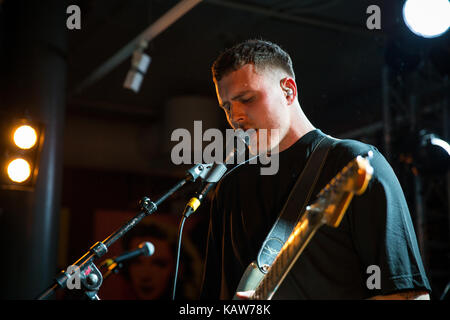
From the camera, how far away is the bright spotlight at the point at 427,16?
377 centimetres

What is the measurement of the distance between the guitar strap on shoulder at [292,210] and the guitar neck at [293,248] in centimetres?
19

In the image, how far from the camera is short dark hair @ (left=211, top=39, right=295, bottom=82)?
6.16 ft

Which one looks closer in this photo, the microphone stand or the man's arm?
the man's arm

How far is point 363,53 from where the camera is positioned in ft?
19.6

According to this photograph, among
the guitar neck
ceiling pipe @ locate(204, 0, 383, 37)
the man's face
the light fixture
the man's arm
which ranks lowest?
the man's arm

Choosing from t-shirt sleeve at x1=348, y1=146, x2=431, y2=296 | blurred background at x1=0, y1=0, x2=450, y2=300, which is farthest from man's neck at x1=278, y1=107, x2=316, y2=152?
blurred background at x1=0, y1=0, x2=450, y2=300

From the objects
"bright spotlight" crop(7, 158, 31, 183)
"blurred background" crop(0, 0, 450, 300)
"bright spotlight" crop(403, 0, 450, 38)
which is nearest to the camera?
"bright spotlight" crop(7, 158, 31, 183)

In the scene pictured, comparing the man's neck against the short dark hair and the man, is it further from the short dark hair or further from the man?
the short dark hair

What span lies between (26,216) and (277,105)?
3.07 meters

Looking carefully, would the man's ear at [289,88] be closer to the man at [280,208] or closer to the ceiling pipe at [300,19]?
the man at [280,208]

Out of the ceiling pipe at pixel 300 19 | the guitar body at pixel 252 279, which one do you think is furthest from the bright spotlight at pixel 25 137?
the guitar body at pixel 252 279

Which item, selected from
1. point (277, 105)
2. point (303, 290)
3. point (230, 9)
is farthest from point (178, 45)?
point (303, 290)

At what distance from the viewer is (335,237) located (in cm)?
151

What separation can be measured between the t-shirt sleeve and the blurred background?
148 cm
